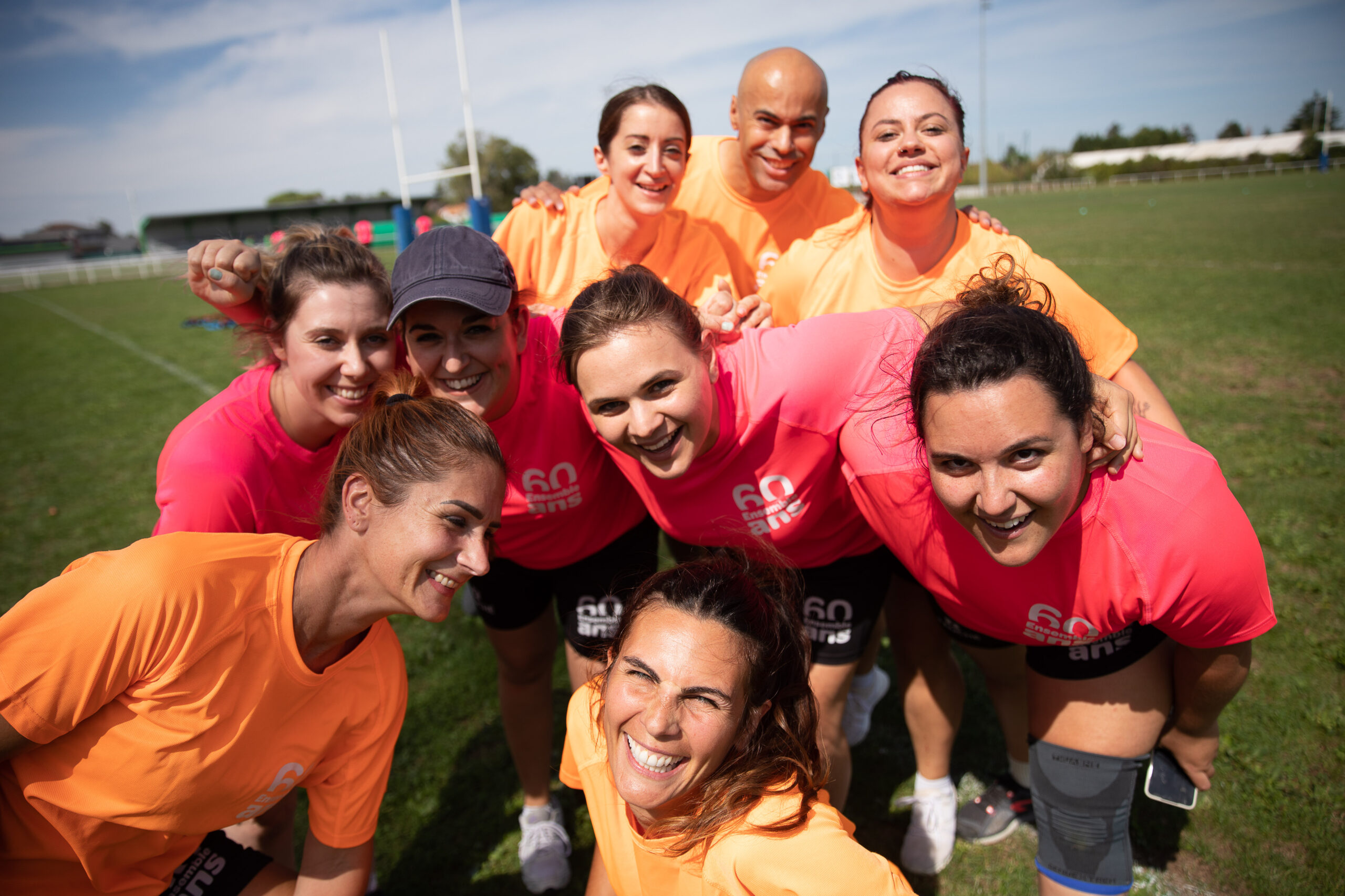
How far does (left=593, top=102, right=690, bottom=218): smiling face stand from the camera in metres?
3.44

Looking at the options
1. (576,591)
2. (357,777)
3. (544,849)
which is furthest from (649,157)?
(544,849)

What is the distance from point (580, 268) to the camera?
12.2 ft

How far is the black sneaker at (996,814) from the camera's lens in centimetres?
297

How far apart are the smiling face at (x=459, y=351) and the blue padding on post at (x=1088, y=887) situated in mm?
2307

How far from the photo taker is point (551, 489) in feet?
8.47

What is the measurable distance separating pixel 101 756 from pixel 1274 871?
3632 mm

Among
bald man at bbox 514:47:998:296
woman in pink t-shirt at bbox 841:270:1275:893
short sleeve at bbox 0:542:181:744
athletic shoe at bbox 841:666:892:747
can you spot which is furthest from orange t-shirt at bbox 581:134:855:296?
short sleeve at bbox 0:542:181:744

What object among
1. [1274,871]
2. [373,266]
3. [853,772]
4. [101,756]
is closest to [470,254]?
[373,266]

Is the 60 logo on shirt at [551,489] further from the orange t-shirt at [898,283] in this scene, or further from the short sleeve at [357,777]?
the orange t-shirt at [898,283]

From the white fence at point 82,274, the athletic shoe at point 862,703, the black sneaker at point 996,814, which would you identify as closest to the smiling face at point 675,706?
the black sneaker at point 996,814

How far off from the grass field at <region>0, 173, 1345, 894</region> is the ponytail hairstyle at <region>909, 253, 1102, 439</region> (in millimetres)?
1996

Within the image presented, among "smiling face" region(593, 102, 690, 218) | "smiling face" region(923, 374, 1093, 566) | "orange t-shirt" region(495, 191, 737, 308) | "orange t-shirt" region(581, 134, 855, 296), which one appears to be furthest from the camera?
"orange t-shirt" region(581, 134, 855, 296)

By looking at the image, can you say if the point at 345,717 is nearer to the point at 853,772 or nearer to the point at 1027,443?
the point at 1027,443

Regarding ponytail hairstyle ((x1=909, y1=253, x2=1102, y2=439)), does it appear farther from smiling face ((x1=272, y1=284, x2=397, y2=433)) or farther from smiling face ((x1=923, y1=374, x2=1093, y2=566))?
smiling face ((x1=272, y1=284, x2=397, y2=433))
